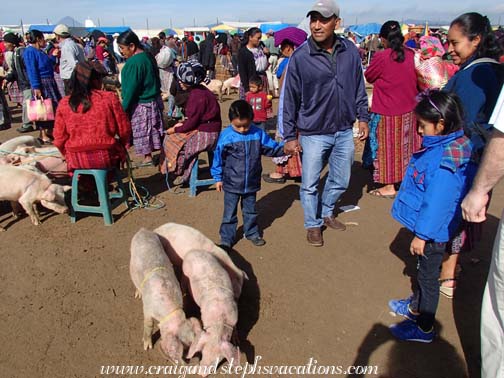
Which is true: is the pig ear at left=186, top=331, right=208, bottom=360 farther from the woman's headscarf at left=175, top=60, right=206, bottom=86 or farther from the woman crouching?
the woman's headscarf at left=175, top=60, right=206, bottom=86

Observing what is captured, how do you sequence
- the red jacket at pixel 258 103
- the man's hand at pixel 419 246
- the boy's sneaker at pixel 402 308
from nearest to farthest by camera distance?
the man's hand at pixel 419 246 < the boy's sneaker at pixel 402 308 < the red jacket at pixel 258 103

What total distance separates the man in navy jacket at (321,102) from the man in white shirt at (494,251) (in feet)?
6.78

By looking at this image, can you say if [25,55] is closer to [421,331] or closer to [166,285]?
[166,285]

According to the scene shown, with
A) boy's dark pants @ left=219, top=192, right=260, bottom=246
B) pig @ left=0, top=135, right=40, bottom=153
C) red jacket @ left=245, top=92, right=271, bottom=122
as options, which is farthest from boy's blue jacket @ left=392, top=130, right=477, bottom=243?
pig @ left=0, top=135, right=40, bottom=153

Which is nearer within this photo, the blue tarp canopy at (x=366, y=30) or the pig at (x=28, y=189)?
the pig at (x=28, y=189)

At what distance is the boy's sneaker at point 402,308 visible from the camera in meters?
3.03

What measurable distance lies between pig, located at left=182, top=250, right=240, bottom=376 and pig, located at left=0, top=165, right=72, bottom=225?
7.93 feet

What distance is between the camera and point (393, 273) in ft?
12.2

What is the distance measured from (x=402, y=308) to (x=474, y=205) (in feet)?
4.92

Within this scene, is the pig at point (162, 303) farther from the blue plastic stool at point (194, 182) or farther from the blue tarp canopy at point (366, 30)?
the blue tarp canopy at point (366, 30)

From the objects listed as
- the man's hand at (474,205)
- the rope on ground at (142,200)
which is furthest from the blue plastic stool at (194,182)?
the man's hand at (474,205)

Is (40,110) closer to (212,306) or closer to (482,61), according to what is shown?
(212,306)

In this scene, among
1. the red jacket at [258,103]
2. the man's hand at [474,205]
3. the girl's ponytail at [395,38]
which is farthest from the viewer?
the red jacket at [258,103]

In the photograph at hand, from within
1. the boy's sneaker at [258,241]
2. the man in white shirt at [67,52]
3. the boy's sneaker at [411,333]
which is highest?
the man in white shirt at [67,52]
